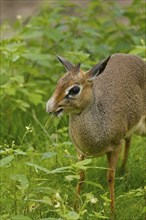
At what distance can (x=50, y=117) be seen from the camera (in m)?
4.26

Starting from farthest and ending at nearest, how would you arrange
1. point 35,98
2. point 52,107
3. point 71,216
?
point 35,98 → point 52,107 → point 71,216

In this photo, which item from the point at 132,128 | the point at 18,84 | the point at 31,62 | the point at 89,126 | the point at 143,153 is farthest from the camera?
the point at 31,62

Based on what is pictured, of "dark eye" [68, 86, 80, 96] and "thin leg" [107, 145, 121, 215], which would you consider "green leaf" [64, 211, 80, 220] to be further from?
"thin leg" [107, 145, 121, 215]

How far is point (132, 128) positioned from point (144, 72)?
0.41m

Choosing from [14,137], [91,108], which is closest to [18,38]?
[14,137]

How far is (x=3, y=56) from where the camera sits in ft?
18.7

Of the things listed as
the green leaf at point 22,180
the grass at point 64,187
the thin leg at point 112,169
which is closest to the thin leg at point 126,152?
the grass at point 64,187

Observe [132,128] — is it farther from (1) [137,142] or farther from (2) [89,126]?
(1) [137,142]

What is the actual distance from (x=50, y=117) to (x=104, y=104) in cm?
33

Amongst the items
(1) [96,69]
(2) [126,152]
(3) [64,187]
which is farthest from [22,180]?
(2) [126,152]

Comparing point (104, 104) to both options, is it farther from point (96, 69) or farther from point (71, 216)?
point (71, 216)

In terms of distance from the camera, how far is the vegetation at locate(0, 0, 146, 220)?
4.28 metres

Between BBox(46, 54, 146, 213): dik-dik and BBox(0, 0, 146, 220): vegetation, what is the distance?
0.49 ft

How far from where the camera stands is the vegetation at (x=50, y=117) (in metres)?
4.28
